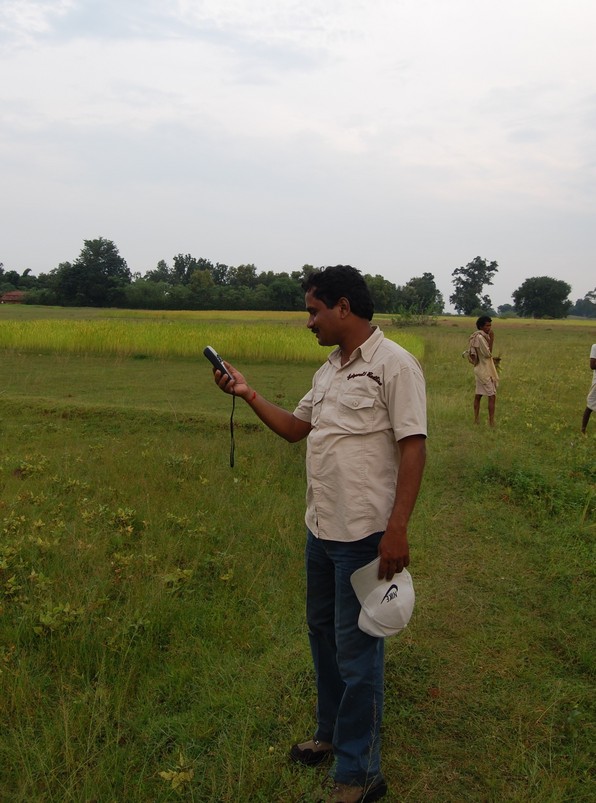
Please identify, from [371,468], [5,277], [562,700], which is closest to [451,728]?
[562,700]

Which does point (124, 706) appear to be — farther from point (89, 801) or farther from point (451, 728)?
point (451, 728)

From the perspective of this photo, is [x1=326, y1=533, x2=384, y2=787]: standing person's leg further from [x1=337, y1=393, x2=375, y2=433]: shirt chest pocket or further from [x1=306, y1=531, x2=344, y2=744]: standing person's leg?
[x1=337, y1=393, x2=375, y2=433]: shirt chest pocket

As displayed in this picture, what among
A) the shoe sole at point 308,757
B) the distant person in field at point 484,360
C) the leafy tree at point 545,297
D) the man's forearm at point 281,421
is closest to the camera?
the shoe sole at point 308,757

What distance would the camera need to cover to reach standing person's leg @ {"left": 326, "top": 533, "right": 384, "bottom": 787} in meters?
2.16

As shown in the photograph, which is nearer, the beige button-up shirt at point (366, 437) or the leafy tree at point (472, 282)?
the beige button-up shirt at point (366, 437)

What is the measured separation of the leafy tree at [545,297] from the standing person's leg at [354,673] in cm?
8413

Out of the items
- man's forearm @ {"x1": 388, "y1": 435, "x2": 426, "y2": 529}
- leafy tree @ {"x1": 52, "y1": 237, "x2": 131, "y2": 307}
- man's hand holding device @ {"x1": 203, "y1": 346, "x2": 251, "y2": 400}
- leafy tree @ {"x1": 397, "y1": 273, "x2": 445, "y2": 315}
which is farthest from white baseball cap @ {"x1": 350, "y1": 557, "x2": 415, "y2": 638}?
leafy tree @ {"x1": 397, "y1": 273, "x2": 445, "y2": 315}

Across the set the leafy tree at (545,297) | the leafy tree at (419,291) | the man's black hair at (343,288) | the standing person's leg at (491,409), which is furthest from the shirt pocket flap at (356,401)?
the leafy tree at (545,297)

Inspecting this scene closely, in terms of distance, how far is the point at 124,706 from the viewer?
2834mm

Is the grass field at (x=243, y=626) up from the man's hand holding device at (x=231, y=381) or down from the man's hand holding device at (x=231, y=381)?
down

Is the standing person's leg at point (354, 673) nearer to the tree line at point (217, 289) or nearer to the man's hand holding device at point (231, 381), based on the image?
the man's hand holding device at point (231, 381)

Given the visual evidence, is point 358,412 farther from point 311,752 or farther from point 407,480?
point 311,752

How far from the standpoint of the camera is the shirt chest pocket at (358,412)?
2119 millimetres

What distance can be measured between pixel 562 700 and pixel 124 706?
76.7 inches
